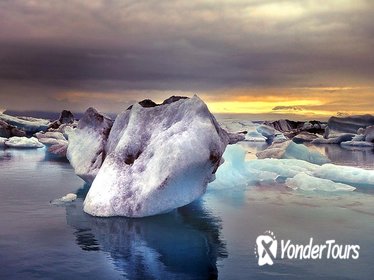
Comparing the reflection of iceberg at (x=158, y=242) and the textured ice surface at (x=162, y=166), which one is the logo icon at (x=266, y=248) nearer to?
the reflection of iceberg at (x=158, y=242)

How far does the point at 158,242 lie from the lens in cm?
793

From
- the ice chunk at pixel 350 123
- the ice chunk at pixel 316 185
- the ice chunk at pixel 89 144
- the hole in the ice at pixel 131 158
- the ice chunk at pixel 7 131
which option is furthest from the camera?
the ice chunk at pixel 350 123

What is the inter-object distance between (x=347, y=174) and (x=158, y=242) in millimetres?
9809

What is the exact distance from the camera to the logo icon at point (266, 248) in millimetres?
6954

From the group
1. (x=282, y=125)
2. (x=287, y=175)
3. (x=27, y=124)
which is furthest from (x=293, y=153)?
(x=282, y=125)

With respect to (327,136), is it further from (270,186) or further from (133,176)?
(133,176)

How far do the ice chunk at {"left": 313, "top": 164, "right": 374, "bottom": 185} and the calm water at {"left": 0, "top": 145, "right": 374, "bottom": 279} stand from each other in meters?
2.26

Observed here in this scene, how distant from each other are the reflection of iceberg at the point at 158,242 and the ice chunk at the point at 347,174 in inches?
282

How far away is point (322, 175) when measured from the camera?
16484 mm

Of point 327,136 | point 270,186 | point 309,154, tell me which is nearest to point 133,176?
point 270,186

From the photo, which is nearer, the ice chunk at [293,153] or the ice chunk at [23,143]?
the ice chunk at [293,153]

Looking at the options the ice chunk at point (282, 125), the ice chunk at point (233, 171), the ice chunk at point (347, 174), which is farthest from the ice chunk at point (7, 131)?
the ice chunk at point (282, 125)

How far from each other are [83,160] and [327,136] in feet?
151

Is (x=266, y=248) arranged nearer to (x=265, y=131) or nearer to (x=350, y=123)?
(x=350, y=123)
